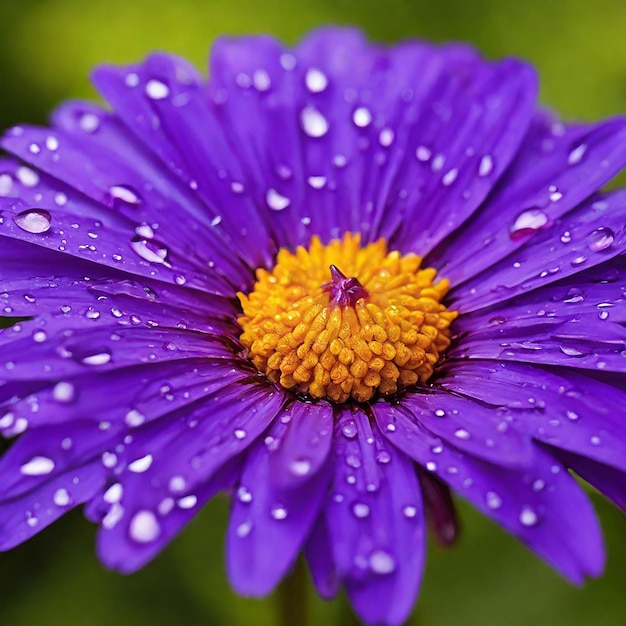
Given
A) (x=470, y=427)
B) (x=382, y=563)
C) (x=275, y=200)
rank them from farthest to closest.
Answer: (x=275, y=200)
(x=470, y=427)
(x=382, y=563)

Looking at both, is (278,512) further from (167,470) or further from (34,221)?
(34,221)

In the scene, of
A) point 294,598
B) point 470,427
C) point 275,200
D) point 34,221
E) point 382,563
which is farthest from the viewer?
point 275,200

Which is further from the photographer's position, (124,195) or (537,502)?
(124,195)

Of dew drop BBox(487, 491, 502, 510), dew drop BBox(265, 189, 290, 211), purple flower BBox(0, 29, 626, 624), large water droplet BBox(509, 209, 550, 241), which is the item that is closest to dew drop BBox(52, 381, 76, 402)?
purple flower BBox(0, 29, 626, 624)

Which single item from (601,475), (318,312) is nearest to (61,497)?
(318,312)

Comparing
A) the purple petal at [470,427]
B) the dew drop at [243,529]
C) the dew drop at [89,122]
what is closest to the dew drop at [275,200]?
the dew drop at [89,122]

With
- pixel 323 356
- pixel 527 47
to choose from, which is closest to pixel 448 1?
pixel 527 47
